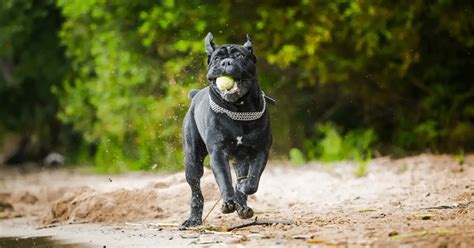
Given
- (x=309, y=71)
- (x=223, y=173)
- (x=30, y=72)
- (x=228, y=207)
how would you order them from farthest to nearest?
(x=30, y=72) < (x=309, y=71) < (x=223, y=173) < (x=228, y=207)

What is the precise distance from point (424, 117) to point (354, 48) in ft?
5.92

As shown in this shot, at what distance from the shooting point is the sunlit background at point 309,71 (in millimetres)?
14477

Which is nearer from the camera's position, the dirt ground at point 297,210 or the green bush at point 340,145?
the dirt ground at point 297,210

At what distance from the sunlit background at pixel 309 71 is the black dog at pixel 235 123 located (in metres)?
5.45

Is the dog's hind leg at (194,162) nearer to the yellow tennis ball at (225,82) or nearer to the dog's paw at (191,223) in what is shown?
the dog's paw at (191,223)

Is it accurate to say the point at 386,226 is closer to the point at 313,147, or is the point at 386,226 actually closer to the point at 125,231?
the point at 125,231

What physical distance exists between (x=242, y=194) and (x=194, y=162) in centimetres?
89

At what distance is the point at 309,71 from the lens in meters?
15.7

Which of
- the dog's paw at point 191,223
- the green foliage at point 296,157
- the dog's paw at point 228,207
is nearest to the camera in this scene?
the dog's paw at point 228,207

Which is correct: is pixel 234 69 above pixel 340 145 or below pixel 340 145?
below

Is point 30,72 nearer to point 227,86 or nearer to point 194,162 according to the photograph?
point 194,162

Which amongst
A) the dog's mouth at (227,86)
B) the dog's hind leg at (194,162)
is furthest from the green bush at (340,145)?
the dog's mouth at (227,86)

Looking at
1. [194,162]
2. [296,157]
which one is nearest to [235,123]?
[194,162]

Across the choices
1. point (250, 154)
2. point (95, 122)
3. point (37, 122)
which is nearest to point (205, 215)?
point (250, 154)
